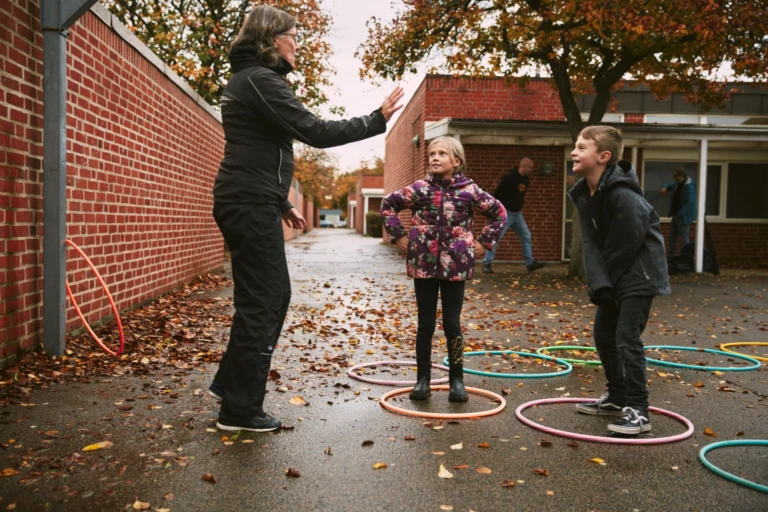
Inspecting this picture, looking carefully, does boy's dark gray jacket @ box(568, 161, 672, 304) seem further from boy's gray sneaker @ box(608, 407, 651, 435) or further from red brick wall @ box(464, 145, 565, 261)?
red brick wall @ box(464, 145, 565, 261)

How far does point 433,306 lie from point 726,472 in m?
1.98

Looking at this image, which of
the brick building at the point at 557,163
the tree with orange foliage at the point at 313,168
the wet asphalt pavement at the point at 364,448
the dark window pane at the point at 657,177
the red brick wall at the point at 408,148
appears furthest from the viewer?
the tree with orange foliage at the point at 313,168

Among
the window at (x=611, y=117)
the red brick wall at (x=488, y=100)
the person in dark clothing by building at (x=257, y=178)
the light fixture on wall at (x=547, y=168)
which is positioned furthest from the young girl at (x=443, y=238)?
the window at (x=611, y=117)

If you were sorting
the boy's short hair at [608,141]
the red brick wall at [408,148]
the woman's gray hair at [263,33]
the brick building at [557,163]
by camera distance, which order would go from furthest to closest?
1. the red brick wall at [408,148]
2. the brick building at [557,163]
3. the boy's short hair at [608,141]
4. the woman's gray hair at [263,33]

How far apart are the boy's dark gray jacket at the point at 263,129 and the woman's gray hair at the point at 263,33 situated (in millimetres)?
36

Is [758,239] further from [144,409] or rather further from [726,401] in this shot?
[144,409]

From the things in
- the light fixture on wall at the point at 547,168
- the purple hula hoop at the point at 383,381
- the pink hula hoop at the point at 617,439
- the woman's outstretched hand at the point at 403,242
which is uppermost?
the light fixture on wall at the point at 547,168

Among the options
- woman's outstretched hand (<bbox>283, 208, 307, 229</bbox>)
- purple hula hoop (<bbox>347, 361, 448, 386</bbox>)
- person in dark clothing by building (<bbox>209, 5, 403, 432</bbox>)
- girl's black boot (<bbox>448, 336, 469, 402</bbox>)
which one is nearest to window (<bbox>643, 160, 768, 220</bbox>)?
purple hula hoop (<bbox>347, 361, 448, 386</bbox>)

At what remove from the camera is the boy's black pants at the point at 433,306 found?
463 centimetres

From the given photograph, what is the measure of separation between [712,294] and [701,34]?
13.3 feet

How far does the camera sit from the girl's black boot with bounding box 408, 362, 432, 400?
468 centimetres

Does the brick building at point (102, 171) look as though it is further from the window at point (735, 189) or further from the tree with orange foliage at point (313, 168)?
the tree with orange foliage at point (313, 168)

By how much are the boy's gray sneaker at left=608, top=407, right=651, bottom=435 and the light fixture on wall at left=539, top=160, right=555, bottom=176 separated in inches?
530

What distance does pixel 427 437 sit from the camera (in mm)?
3838
